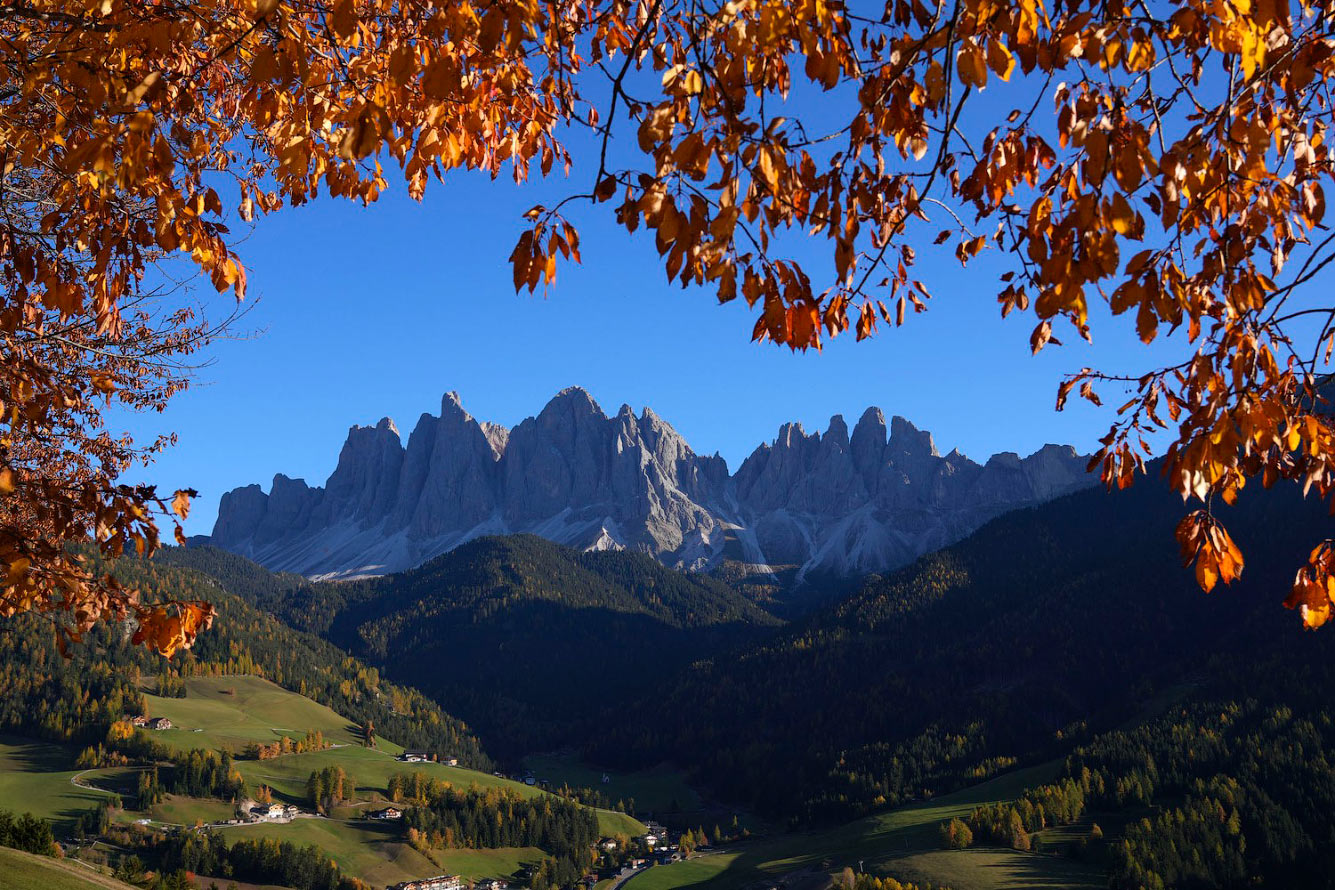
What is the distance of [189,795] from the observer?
108 metres

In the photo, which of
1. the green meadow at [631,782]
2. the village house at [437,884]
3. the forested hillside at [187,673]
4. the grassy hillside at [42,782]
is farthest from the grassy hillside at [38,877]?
the green meadow at [631,782]

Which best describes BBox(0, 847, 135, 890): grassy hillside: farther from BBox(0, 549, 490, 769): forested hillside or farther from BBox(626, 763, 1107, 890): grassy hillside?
BBox(0, 549, 490, 769): forested hillside

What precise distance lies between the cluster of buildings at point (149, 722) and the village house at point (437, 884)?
5525 centimetres

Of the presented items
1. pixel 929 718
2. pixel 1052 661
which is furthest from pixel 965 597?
pixel 929 718

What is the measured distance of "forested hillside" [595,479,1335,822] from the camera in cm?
13350

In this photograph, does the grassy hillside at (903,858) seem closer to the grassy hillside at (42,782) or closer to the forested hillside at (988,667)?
the forested hillside at (988,667)

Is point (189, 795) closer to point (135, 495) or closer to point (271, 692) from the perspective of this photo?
point (271, 692)

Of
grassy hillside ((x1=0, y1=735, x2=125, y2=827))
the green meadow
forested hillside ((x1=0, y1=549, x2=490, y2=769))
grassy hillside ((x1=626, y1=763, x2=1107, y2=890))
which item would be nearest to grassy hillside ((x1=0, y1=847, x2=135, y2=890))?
grassy hillside ((x1=626, y1=763, x2=1107, y2=890))

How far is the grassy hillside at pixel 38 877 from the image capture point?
2141cm

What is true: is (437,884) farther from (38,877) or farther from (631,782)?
(38,877)

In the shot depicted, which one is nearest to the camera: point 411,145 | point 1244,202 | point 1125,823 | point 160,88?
→ point 1244,202

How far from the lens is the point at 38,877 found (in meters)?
22.6

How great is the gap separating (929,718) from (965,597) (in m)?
40.3

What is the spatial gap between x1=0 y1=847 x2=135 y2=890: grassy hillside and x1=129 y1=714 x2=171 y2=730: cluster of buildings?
4613 inches
